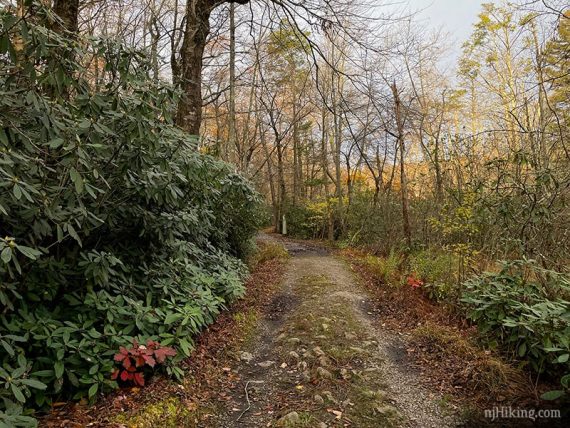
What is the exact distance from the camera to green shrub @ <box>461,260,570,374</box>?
9.99 feet

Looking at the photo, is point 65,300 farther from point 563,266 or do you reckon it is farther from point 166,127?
point 563,266

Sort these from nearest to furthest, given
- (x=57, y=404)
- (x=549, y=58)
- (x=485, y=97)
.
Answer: (x=57, y=404), (x=549, y=58), (x=485, y=97)

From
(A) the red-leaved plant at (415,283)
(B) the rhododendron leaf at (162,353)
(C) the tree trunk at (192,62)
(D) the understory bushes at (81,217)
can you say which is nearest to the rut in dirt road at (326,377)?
(B) the rhododendron leaf at (162,353)

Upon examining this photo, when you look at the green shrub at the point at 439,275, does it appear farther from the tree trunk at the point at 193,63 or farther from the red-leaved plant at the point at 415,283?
the tree trunk at the point at 193,63

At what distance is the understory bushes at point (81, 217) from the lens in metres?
2.28

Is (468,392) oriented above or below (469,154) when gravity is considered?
below

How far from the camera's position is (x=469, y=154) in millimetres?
7027

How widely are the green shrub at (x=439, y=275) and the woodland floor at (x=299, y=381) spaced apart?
2.64 feet

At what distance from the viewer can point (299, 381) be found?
3.60 meters

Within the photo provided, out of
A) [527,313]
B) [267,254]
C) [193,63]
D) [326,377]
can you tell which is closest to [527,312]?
[527,313]

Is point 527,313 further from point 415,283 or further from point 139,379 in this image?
point 139,379

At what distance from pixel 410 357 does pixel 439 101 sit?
57.3 ft

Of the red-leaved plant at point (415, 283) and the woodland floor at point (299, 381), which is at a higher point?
the red-leaved plant at point (415, 283)

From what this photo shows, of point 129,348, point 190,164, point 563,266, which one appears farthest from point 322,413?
point 563,266
